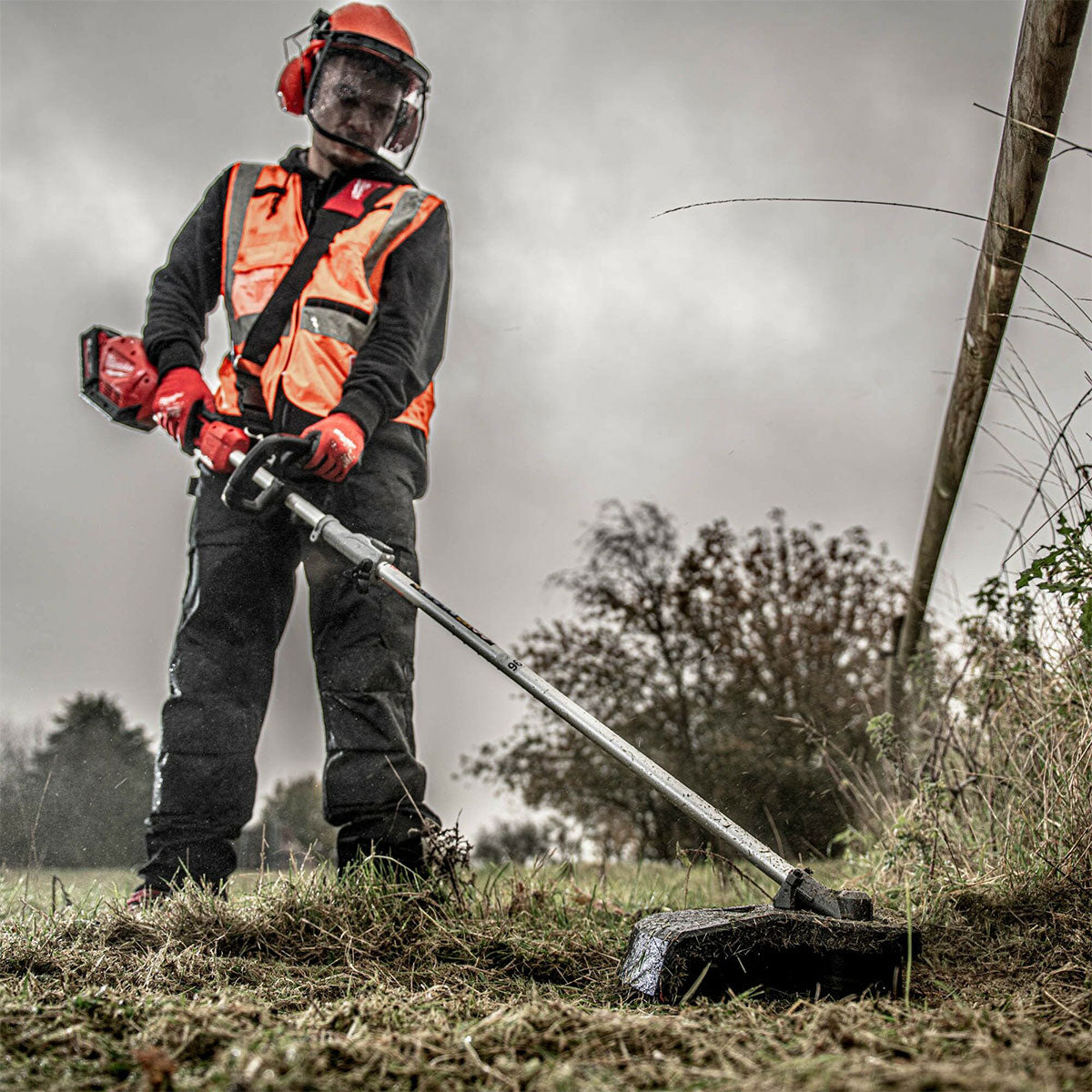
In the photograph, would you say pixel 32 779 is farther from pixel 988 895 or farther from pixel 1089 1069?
pixel 1089 1069

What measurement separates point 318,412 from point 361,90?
3.53ft

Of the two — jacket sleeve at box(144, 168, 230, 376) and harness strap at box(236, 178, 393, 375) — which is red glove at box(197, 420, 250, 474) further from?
jacket sleeve at box(144, 168, 230, 376)

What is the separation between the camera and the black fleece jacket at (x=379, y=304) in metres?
2.96

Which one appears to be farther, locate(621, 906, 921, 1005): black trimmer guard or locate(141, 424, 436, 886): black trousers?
locate(141, 424, 436, 886): black trousers

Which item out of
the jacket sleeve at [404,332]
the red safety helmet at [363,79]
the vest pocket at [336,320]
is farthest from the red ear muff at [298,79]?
the vest pocket at [336,320]

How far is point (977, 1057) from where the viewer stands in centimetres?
111

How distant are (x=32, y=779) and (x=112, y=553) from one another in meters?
0.86

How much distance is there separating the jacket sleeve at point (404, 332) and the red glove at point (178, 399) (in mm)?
428

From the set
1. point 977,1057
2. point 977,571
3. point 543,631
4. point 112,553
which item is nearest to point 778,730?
point 543,631

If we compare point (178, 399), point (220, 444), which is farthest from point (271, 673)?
point (178, 399)

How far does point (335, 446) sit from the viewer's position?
8.95 ft

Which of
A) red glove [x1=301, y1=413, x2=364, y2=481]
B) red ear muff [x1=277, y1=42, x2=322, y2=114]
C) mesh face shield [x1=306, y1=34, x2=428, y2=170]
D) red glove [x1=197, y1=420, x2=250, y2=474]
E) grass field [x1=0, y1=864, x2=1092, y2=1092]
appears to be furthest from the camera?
red ear muff [x1=277, y1=42, x2=322, y2=114]

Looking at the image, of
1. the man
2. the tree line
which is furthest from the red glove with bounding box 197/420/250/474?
the tree line

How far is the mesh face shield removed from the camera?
125 inches
